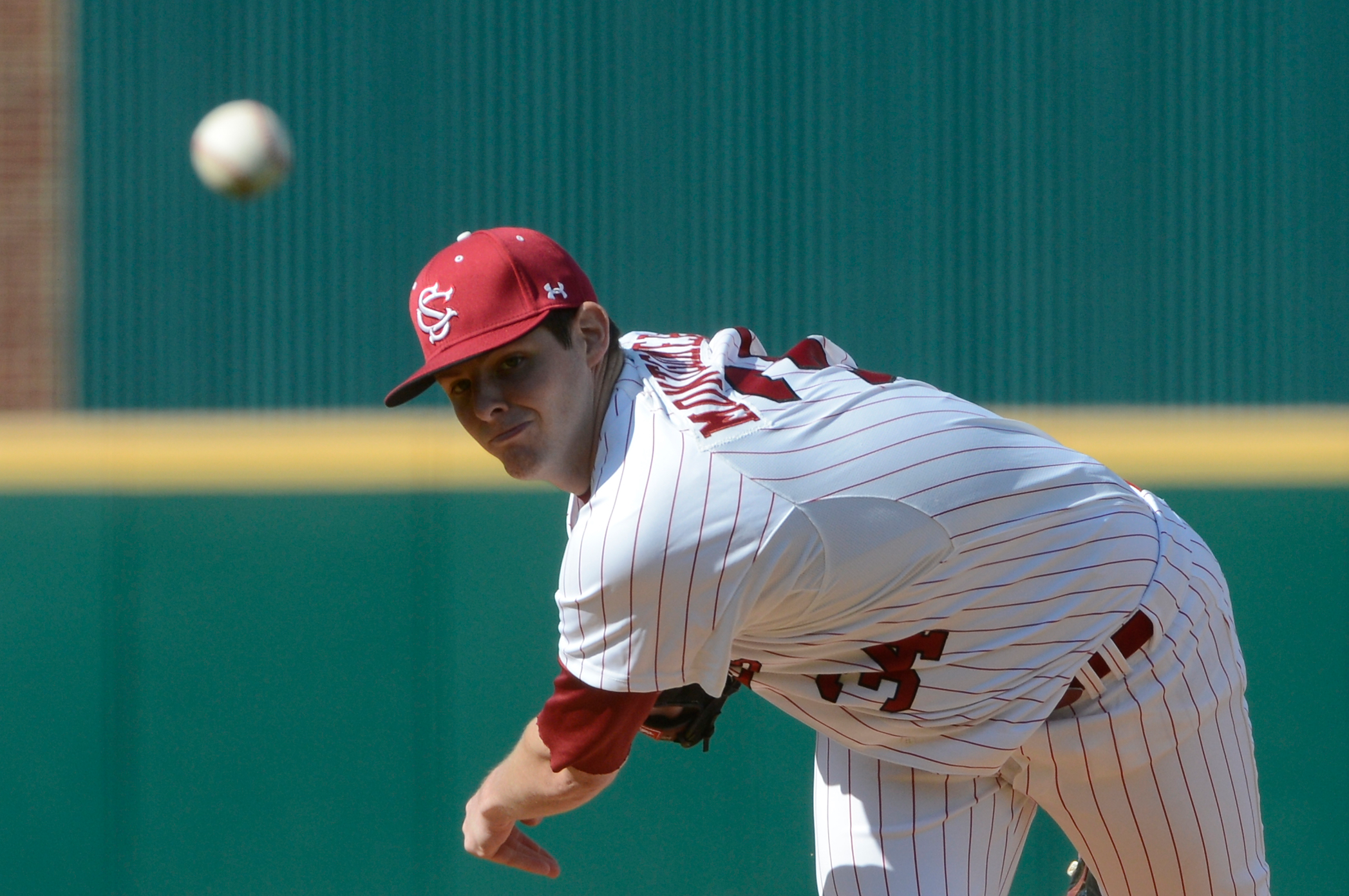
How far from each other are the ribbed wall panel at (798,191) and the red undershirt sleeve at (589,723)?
353 centimetres

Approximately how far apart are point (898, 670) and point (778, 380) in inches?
18.9

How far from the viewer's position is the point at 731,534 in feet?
5.37

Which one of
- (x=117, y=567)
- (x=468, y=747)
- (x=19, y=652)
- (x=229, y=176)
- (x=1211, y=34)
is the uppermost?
(x=1211, y=34)

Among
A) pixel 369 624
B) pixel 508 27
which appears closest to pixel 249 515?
pixel 369 624

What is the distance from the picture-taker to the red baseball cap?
5.58 ft

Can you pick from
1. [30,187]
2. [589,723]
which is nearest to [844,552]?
[589,723]

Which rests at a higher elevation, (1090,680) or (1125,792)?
(1090,680)

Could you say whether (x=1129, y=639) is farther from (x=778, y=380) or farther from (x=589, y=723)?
(x=589, y=723)

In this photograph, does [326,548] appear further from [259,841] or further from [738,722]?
[738,722]

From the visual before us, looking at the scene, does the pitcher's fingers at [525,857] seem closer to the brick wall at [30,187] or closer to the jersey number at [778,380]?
the jersey number at [778,380]

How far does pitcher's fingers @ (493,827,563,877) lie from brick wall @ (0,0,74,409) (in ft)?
14.0

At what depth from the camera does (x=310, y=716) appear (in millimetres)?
3443

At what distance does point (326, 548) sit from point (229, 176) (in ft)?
4.90

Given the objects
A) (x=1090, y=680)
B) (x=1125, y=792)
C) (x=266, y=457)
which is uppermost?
(x=266, y=457)
